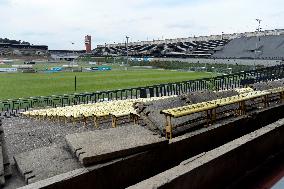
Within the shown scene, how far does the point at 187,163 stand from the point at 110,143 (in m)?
1.35

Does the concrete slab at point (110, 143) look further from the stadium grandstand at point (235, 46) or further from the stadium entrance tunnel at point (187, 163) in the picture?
the stadium grandstand at point (235, 46)

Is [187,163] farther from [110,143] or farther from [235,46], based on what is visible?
[235,46]

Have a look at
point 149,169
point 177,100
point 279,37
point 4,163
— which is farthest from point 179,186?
point 279,37

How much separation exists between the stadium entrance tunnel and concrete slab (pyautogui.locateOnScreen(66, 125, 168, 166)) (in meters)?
0.07

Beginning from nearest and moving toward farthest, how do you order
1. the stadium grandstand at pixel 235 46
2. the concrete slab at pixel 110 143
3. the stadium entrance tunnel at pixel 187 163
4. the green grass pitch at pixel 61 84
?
the stadium entrance tunnel at pixel 187 163, the concrete slab at pixel 110 143, the green grass pitch at pixel 61 84, the stadium grandstand at pixel 235 46

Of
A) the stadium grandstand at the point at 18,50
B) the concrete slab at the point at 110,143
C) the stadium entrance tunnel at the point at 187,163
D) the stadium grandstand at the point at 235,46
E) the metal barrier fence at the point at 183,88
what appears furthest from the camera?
the stadium grandstand at the point at 18,50

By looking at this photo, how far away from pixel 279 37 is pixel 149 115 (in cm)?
8883

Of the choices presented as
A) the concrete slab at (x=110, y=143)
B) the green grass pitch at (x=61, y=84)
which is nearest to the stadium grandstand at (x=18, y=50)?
the green grass pitch at (x=61, y=84)

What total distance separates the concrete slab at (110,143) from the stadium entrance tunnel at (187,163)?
7 centimetres

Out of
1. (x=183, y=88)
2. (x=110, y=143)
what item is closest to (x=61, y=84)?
(x=183, y=88)

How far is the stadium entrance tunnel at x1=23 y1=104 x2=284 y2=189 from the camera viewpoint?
15.2 ft

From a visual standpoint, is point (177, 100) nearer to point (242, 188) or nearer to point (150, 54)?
point (242, 188)

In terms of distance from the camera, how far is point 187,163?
4973 mm

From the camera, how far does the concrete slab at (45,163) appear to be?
16.9 ft
